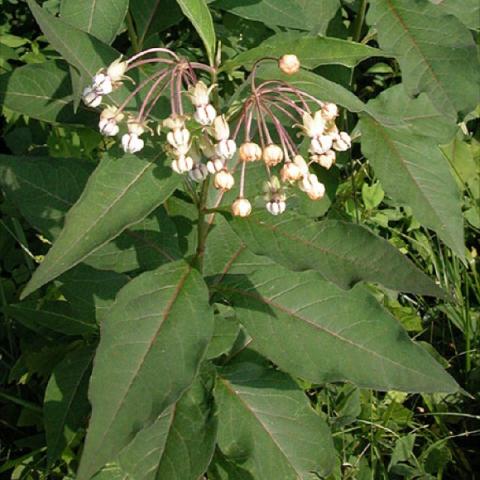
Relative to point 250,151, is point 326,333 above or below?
below

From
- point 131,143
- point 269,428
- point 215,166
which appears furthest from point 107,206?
point 269,428

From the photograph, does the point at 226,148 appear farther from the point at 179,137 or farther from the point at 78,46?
the point at 78,46

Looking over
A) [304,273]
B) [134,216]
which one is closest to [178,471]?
[304,273]

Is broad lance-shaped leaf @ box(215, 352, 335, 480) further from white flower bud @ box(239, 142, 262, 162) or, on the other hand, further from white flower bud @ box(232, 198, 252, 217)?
white flower bud @ box(239, 142, 262, 162)

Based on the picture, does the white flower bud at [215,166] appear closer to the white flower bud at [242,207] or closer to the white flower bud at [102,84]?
the white flower bud at [242,207]

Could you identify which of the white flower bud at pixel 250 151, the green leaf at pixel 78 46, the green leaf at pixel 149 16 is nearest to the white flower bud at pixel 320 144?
the white flower bud at pixel 250 151

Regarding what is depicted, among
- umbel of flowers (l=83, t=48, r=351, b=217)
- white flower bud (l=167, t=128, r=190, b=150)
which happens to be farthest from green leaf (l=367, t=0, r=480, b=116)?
white flower bud (l=167, t=128, r=190, b=150)
